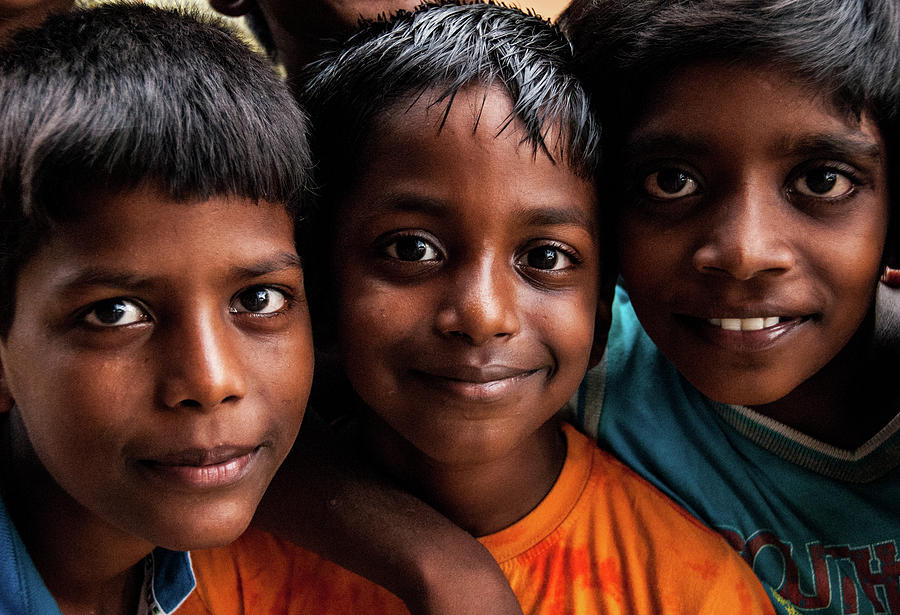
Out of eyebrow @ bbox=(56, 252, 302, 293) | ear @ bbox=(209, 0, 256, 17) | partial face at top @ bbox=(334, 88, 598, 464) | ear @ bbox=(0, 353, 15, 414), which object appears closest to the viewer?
eyebrow @ bbox=(56, 252, 302, 293)

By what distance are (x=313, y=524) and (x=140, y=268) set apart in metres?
0.56

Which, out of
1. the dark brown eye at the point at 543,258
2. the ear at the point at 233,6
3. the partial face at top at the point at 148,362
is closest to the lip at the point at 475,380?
the dark brown eye at the point at 543,258

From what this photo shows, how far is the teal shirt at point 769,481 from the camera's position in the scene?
4.92 feet

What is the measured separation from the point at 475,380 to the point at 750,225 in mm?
452

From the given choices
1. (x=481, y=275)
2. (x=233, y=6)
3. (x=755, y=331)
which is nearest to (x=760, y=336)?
(x=755, y=331)

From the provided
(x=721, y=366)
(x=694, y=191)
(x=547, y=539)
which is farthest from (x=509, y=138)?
(x=547, y=539)

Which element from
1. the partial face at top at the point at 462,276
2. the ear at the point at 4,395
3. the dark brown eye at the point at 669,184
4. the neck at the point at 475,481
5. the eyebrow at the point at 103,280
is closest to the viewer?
the eyebrow at the point at 103,280

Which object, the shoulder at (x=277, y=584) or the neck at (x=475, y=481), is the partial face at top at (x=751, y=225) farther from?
the shoulder at (x=277, y=584)

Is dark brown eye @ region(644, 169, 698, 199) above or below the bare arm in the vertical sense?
above

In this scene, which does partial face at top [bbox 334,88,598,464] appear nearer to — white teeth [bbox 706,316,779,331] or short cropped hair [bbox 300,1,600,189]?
short cropped hair [bbox 300,1,600,189]

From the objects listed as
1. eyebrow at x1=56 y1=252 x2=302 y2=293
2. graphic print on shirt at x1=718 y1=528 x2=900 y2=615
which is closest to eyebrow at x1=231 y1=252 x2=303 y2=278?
eyebrow at x1=56 y1=252 x2=302 y2=293

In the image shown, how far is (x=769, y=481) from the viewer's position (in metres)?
1.58

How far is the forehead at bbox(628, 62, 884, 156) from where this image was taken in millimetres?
1241

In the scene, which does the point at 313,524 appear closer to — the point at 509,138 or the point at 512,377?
the point at 512,377
